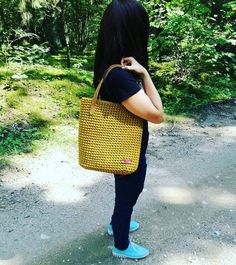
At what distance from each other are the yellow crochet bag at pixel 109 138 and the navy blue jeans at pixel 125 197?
0.15m

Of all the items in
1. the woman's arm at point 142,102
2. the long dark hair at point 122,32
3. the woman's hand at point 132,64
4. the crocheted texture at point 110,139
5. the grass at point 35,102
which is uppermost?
the long dark hair at point 122,32

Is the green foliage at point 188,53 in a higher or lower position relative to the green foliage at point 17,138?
higher

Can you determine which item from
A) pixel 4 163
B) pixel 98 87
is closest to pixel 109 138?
pixel 98 87

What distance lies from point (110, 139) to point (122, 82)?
0.39 m

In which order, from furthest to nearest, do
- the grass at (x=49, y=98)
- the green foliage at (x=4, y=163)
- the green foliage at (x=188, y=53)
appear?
1. the green foliage at (x=188, y=53)
2. the grass at (x=49, y=98)
3. the green foliage at (x=4, y=163)

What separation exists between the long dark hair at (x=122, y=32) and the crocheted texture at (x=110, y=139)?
0.30 meters

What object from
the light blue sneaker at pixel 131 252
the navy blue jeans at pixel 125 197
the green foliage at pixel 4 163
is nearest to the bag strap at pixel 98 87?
the navy blue jeans at pixel 125 197

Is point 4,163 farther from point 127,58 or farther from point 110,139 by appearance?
point 127,58

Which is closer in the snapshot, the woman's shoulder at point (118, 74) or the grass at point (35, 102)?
the woman's shoulder at point (118, 74)

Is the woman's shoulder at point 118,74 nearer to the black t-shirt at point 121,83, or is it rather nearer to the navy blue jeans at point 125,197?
the black t-shirt at point 121,83

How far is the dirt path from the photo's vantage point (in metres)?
2.93

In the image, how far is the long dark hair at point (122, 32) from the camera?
6.59 feet

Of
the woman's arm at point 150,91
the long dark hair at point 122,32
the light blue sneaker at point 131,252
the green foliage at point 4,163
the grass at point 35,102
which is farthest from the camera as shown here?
the grass at point 35,102

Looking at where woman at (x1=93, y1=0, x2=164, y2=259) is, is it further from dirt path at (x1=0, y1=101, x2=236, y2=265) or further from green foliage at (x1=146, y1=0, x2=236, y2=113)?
green foliage at (x1=146, y1=0, x2=236, y2=113)
